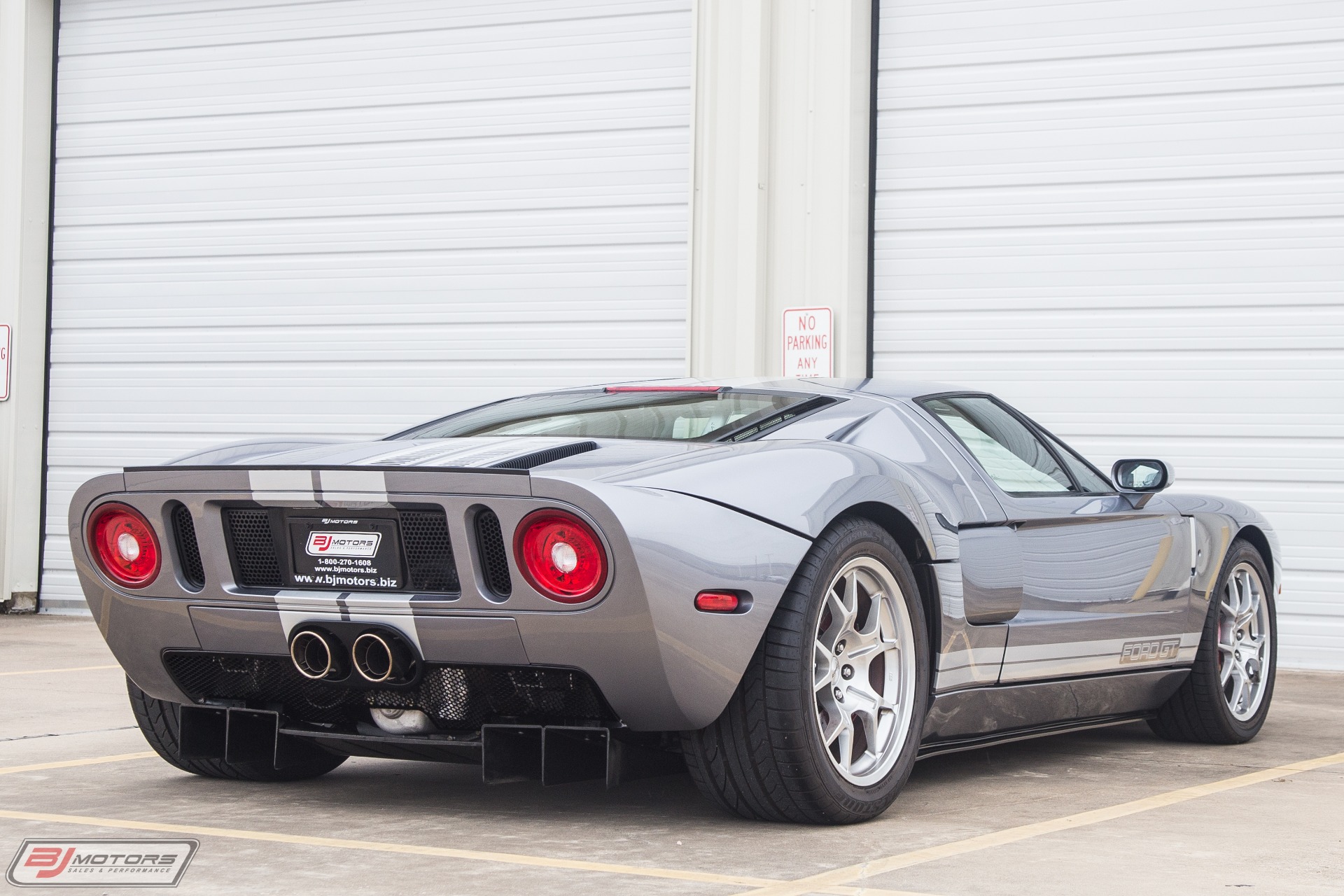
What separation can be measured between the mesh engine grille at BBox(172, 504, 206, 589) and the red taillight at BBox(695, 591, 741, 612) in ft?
3.76

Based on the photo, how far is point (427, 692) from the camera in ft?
11.7

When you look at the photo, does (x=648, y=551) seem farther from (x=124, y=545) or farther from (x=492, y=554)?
(x=124, y=545)

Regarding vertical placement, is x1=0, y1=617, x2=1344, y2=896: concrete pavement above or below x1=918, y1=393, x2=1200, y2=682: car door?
below

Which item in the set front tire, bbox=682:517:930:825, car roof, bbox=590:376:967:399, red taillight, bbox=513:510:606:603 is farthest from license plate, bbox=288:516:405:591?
car roof, bbox=590:376:967:399

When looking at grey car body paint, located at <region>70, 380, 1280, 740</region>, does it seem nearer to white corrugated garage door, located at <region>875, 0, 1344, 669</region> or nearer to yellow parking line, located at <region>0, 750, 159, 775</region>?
yellow parking line, located at <region>0, 750, 159, 775</region>

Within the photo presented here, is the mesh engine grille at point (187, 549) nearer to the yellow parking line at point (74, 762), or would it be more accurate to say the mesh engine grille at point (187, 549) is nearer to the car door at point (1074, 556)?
the yellow parking line at point (74, 762)

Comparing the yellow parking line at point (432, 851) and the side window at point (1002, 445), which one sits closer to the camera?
the yellow parking line at point (432, 851)

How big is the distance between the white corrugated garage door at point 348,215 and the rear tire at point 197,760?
603 centimetres

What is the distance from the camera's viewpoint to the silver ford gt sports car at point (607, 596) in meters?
3.37

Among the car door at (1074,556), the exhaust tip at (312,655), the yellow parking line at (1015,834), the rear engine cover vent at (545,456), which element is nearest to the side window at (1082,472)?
the car door at (1074,556)

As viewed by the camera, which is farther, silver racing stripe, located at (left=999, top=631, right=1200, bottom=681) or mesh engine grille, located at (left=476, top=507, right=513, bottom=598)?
silver racing stripe, located at (left=999, top=631, right=1200, bottom=681)

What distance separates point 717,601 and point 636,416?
3.25 ft

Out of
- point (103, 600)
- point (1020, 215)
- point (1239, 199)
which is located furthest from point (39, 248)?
point (103, 600)

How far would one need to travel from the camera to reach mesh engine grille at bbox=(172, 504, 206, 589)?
374 cm
